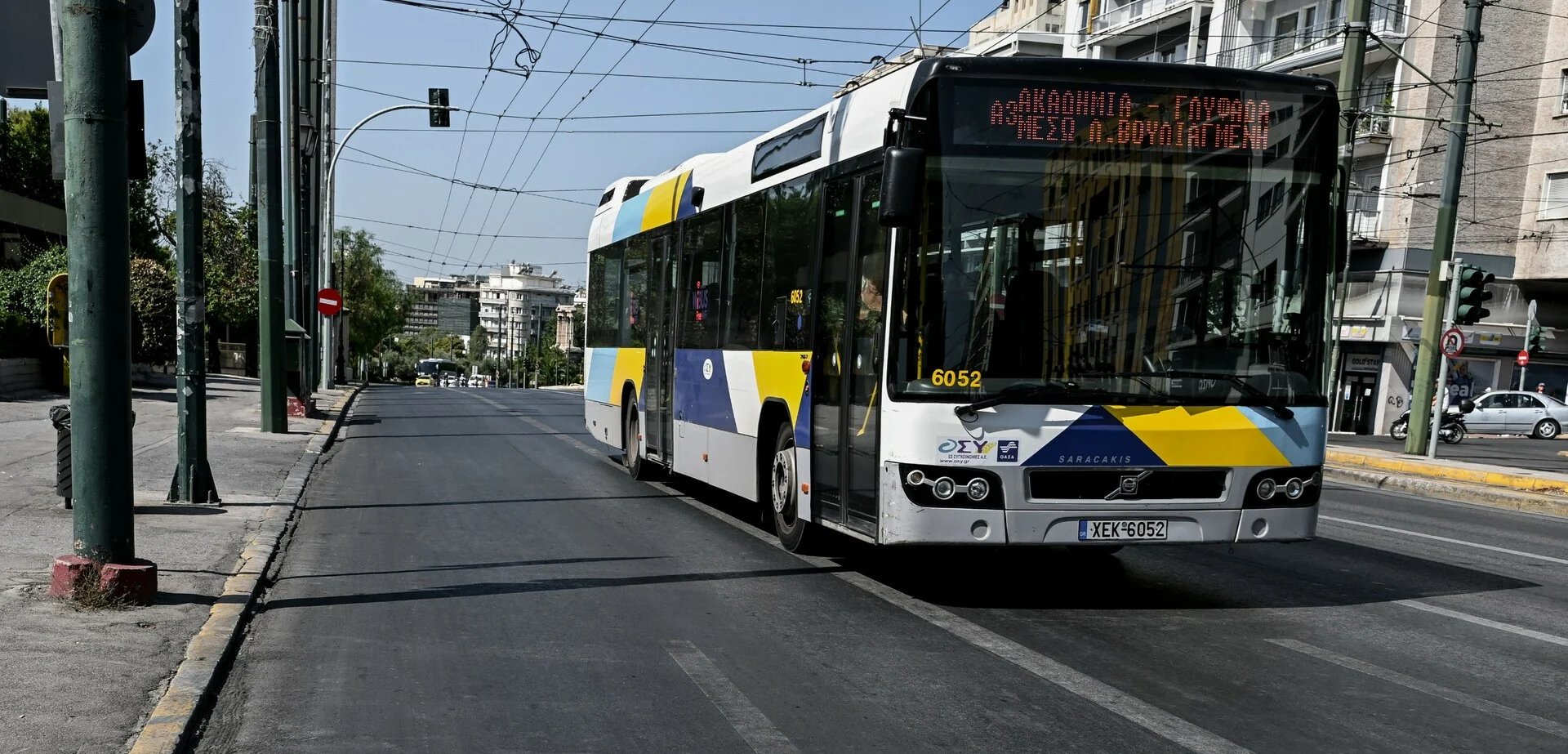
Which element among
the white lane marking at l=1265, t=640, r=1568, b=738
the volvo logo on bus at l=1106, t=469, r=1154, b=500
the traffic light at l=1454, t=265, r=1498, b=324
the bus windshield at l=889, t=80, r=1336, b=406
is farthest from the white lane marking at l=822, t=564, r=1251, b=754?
the traffic light at l=1454, t=265, r=1498, b=324

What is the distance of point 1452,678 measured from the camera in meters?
6.11

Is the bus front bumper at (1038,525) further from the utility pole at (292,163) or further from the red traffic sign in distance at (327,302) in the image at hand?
the red traffic sign in distance at (327,302)

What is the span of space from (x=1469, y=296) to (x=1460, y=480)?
3.37 meters

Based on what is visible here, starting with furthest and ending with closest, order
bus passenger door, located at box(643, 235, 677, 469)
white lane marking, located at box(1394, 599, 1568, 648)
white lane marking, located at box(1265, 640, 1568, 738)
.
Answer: bus passenger door, located at box(643, 235, 677, 469) → white lane marking, located at box(1394, 599, 1568, 648) → white lane marking, located at box(1265, 640, 1568, 738)

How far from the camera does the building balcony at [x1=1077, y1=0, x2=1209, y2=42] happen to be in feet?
152

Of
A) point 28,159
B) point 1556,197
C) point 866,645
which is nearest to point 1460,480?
point 866,645

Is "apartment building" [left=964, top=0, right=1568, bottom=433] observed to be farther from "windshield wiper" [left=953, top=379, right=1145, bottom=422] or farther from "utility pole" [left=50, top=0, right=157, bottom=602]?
"utility pole" [left=50, top=0, right=157, bottom=602]

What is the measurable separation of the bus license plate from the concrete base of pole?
15.6ft

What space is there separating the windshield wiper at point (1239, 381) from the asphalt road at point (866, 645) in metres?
1.13

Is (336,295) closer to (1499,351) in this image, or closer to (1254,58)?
(1254,58)

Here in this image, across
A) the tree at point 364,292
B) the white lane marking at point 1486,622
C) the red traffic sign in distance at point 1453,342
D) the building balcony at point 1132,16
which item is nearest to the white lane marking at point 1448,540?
the white lane marking at point 1486,622

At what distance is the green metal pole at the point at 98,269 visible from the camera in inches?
251

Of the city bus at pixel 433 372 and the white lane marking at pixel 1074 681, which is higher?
the white lane marking at pixel 1074 681

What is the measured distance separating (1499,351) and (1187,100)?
40898mm
